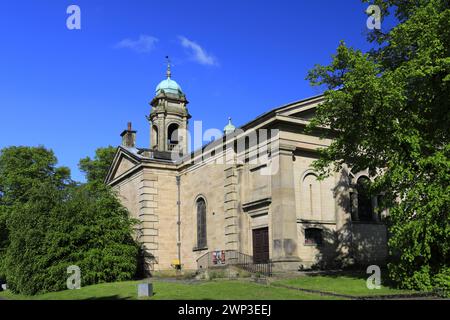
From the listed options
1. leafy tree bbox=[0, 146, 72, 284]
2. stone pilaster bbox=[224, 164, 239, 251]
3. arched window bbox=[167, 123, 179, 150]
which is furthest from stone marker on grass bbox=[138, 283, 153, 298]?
leafy tree bbox=[0, 146, 72, 284]

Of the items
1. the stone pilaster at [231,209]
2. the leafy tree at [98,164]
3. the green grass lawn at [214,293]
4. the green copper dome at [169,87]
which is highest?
the green copper dome at [169,87]

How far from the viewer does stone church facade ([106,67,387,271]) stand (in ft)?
87.1

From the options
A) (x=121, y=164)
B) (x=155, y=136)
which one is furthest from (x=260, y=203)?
(x=155, y=136)

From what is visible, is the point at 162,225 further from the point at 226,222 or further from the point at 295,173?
the point at 295,173

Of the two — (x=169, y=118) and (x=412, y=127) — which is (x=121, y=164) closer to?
(x=169, y=118)

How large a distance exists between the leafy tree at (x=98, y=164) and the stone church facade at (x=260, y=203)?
19.1m

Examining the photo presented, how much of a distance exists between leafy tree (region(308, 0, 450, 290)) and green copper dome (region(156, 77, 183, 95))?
84.5ft

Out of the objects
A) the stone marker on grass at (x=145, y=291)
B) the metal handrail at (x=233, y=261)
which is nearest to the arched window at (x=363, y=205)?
the metal handrail at (x=233, y=261)

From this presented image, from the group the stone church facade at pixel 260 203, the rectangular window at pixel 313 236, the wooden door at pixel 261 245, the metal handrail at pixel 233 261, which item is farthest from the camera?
the wooden door at pixel 261 245

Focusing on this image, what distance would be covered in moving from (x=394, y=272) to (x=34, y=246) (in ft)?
60.9

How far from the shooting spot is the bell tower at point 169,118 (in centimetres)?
4266

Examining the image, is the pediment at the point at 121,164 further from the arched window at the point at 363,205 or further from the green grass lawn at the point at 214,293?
the arched window at the point at 363,205

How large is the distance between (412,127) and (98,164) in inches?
1708

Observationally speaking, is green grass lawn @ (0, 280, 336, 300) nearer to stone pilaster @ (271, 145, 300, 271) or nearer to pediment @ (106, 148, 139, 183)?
stone pilaster @ (271, 145, 300, 271)
